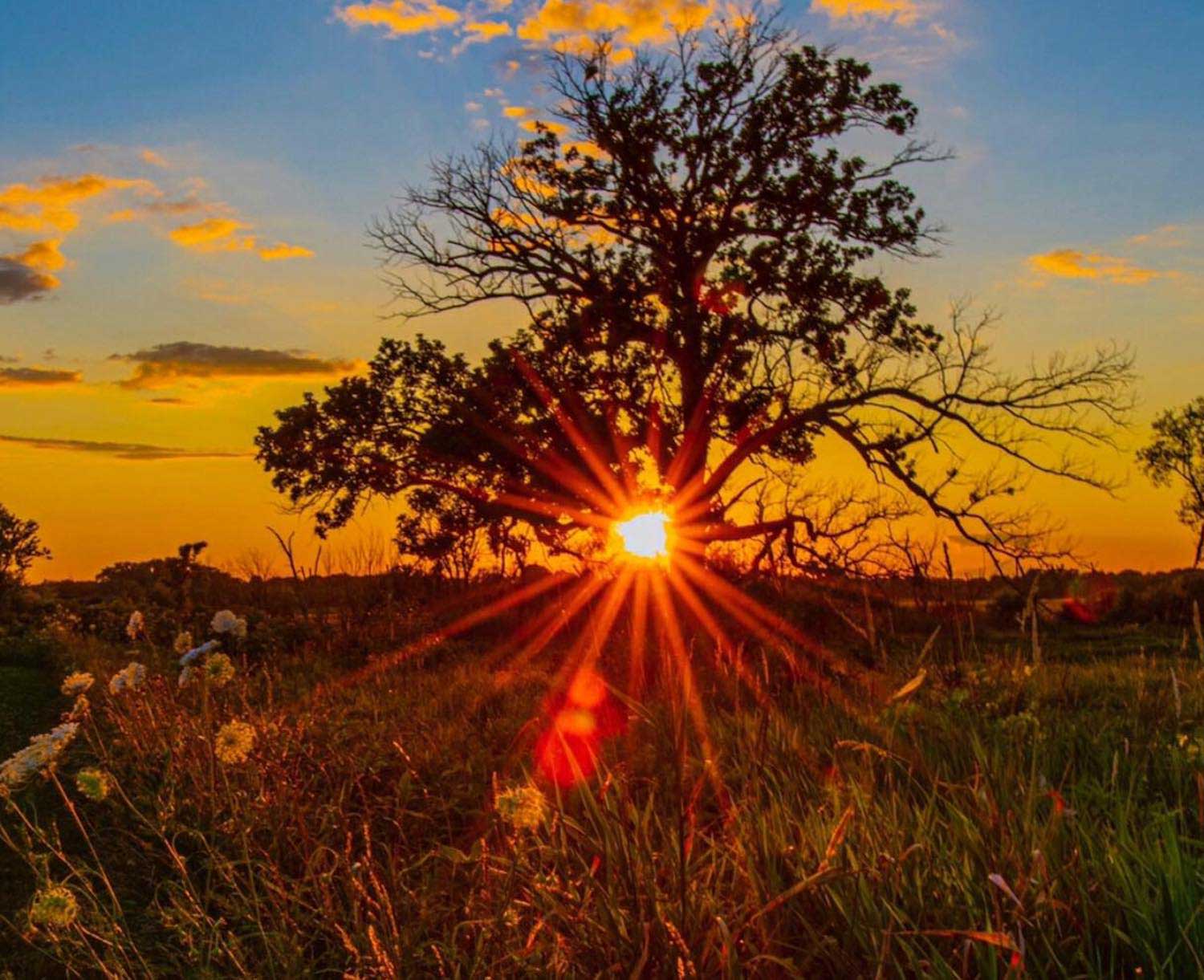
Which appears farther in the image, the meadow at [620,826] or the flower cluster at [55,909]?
the flower cluster at [55,909]

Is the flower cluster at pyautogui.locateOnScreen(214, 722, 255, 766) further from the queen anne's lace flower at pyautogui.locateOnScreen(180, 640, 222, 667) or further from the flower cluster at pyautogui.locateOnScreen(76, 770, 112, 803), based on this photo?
the queen anne's lace flower at pyautogui.locateOnScreen(180, 640, 222, 667)

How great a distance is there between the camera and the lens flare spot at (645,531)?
1850 cm

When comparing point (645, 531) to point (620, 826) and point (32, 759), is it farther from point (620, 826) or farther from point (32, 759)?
point (620, 826)

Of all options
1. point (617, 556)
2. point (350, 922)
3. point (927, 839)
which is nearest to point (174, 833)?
point (350, 922)

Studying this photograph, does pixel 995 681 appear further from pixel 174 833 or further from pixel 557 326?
pixel 557 326

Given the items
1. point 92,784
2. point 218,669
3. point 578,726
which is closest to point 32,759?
point 92,784

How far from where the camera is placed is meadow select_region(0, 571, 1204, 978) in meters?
2.86

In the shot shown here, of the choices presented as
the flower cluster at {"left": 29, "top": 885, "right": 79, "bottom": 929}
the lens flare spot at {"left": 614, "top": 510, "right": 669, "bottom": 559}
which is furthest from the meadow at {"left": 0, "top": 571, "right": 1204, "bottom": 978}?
the lens flare spot at {"left": 614, "top": 510, "right": 669, "bottom": 559}

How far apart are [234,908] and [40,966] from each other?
1088 millimetres

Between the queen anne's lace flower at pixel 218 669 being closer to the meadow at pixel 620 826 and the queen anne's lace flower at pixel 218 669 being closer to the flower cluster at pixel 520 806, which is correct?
the meadow at pixel 620 826

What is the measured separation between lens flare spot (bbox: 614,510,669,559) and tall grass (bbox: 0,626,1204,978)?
9.24 m

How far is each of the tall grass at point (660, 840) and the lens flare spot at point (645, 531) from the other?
9242mm

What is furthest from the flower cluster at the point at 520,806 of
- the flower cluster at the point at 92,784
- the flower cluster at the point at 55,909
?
the flower cluster at the point at 92,784

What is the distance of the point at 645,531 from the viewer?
1934 centimetres
